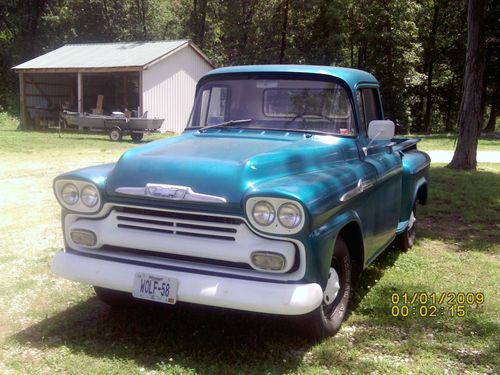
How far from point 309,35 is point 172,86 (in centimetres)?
1164

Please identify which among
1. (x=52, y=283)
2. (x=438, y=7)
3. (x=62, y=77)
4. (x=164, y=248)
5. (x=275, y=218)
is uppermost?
(x=438, y=7)

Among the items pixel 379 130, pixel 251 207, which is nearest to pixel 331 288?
pixel 251 207

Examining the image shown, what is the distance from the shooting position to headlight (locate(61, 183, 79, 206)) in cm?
370

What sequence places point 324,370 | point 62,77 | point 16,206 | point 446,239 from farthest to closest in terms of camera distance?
1. point 62,77
2. point 16,206
3. point 446,239
4. point 324,370

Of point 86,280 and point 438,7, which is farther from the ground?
point 438,7

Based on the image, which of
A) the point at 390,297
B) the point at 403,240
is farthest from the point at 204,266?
the point at 403,240

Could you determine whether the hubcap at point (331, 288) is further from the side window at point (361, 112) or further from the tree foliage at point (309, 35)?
the tree foliage at point (309, 35)

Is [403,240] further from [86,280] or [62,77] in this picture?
[62,77]

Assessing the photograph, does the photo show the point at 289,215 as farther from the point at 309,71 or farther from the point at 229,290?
the point at 309,71

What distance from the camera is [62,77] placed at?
3009 centimetres

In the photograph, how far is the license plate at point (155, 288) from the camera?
10.7ft

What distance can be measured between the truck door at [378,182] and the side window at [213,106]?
1.22m

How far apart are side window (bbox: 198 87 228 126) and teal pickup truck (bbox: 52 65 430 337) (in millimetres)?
95

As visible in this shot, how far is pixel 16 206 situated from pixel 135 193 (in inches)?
213
